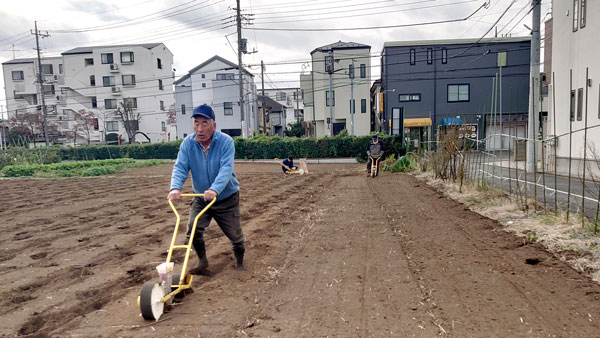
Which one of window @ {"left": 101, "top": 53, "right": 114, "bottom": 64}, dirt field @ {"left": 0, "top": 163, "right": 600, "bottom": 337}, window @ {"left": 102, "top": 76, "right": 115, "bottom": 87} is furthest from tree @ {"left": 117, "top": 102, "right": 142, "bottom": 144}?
dirt field @ {"left": 0, "top": 163, "right": 600, "bottom": 337}

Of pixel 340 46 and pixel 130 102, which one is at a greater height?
pixel 340 46

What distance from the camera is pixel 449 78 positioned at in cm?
3206

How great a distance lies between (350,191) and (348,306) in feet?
25.8

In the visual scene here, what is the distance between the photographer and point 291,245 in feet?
18.2

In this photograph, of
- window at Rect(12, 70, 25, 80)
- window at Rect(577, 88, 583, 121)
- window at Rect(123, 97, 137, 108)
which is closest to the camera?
window at Rect(577, 88, 583, 121)

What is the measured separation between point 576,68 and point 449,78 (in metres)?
19.9

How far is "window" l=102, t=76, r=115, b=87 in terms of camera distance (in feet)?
149

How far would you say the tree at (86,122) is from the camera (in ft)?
148

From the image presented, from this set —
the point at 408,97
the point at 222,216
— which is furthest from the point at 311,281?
the point at 408,97

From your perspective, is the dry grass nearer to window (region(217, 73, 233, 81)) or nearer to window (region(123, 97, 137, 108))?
window (region(217, 73, 233, 81))

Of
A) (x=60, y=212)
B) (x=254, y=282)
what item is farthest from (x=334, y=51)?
(x=254, y=282)

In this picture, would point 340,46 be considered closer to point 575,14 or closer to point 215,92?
point 215,92

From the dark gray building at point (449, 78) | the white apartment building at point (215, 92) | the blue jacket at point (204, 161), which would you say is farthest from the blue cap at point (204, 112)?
the white apartment building at point (215, 92)

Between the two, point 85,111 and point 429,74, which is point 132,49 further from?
point 429,74
